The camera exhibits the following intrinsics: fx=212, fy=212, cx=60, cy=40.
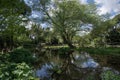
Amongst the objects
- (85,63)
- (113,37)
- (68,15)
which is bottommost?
(85,63)

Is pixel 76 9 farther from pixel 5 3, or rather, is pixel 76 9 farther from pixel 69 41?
pixel 5 3

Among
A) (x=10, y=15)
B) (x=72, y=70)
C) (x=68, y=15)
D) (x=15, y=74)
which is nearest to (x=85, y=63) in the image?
(x=72, y=70)

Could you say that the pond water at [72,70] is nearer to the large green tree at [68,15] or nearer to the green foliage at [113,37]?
the large green tree at [68,15]

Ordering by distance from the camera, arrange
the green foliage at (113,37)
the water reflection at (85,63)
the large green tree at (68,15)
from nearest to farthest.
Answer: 1. the water reflection at (85,63)
2. the large green tree at (68,15)
3. the green foliage at (113,37)

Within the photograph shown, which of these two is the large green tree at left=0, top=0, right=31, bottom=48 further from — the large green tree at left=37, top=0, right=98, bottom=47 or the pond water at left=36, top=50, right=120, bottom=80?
the large green tree at left=37, top=0, right=98, bottom=47

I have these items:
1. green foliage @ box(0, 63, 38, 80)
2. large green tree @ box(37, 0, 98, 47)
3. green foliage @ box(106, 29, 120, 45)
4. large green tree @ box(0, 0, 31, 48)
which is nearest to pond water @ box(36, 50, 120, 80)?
green foliage @ box(0, 63, 38, 80)

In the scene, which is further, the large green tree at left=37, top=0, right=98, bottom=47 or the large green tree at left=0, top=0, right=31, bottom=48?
Result: the large green tree at left=37, top=0, right=98, bottom=47

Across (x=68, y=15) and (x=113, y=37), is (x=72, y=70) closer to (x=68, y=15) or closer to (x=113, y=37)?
(x=68, y=15)

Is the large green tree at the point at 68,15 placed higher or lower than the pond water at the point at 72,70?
higher

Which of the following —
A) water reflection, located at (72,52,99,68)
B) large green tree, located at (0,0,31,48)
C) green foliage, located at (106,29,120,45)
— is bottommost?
water reflection, located at (72,52,99,68)

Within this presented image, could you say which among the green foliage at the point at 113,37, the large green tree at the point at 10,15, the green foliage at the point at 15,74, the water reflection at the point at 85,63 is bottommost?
the water reflection at the point at 85,63

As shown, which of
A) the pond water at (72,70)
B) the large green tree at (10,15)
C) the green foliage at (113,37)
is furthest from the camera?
the green foliage at (113,37)

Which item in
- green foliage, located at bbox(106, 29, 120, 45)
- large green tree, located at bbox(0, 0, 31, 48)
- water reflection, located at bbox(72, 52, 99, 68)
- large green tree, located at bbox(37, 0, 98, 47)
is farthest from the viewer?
green foliage, located at bbox(106, 29, 120, 45)

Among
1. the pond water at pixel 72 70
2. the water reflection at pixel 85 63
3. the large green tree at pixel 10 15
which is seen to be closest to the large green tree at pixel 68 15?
the large green tree at pixel 10 15
